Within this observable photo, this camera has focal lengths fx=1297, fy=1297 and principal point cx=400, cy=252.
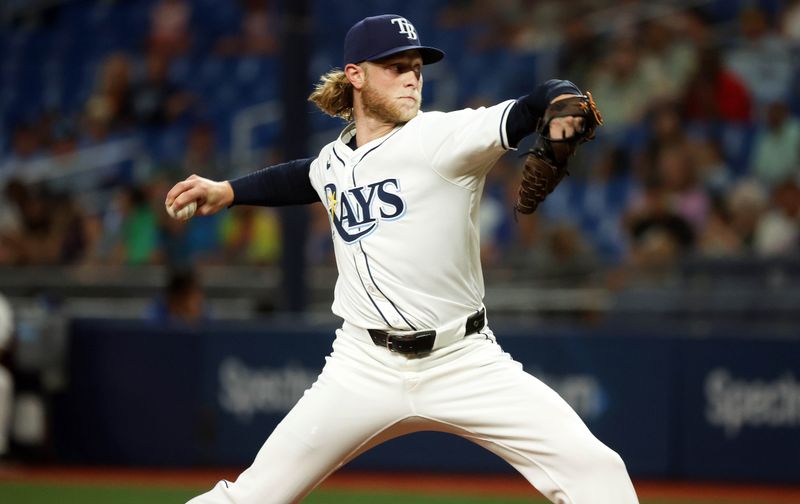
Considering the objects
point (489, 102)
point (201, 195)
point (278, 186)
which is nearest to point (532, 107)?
point (278, 186)

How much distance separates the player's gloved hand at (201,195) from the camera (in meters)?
4.62

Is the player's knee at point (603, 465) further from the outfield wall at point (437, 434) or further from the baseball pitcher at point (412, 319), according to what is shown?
the outfield wall at point (437, 434)

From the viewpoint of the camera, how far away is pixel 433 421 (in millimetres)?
4406

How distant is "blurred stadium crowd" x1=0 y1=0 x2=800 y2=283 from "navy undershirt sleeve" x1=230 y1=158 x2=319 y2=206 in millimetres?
4597

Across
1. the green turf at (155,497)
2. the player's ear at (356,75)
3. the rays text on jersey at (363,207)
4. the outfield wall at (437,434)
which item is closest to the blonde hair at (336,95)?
the player's ear at (356,75)

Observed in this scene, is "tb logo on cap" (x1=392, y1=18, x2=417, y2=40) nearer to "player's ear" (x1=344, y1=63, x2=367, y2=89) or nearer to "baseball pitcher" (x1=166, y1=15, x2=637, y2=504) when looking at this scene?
"baseball pitcher" (x1=166, y1=15, x2=637, y2=504)

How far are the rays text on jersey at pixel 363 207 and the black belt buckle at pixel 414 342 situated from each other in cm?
38

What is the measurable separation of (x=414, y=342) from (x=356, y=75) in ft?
3.22

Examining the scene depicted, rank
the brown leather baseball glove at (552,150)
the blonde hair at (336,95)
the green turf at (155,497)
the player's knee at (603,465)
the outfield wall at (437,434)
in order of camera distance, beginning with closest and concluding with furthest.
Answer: the brown leather baseball glove at (552,150) → the player's knee at (603,465) → the blonde hair at (336,95) → the green turf at (155,497) → the outfield wall at (437,434)

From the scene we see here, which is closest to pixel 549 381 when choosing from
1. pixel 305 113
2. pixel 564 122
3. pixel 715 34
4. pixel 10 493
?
pixel 305 113

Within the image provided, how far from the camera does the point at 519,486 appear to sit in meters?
8.70

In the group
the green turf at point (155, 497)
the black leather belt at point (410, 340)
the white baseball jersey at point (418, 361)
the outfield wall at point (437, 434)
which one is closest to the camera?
Result: the white baseball jersey at point (418, 361)

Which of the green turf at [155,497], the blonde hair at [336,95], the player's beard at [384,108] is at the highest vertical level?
the blonde hair at [336,95]

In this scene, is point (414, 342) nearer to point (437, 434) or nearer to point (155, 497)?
A: point (155, 497)
